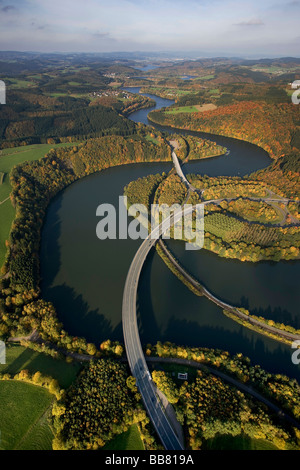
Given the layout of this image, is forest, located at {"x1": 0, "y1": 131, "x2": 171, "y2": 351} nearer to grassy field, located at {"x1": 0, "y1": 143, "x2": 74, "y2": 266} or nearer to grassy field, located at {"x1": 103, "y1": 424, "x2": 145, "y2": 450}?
grassy field, located at {"x1": 0, "y1": 143, "x2": 74, "y2": 266}

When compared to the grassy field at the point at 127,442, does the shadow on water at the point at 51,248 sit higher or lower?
higher

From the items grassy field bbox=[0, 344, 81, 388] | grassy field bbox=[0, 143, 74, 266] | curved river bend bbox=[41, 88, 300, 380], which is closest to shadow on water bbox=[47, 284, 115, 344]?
curved river bend bbox=[41, 88, 300, 380]

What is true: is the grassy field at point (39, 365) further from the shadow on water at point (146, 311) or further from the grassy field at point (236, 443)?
the grassy field at point (236, 443)

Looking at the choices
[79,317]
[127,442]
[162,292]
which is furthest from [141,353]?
[79,317]

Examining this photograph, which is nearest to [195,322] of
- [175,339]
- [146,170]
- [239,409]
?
[175,339]

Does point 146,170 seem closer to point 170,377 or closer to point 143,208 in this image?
point 143,208

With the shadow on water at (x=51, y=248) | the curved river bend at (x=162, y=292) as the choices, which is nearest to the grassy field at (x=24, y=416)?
the curved river bend at (x=162, y=292)
